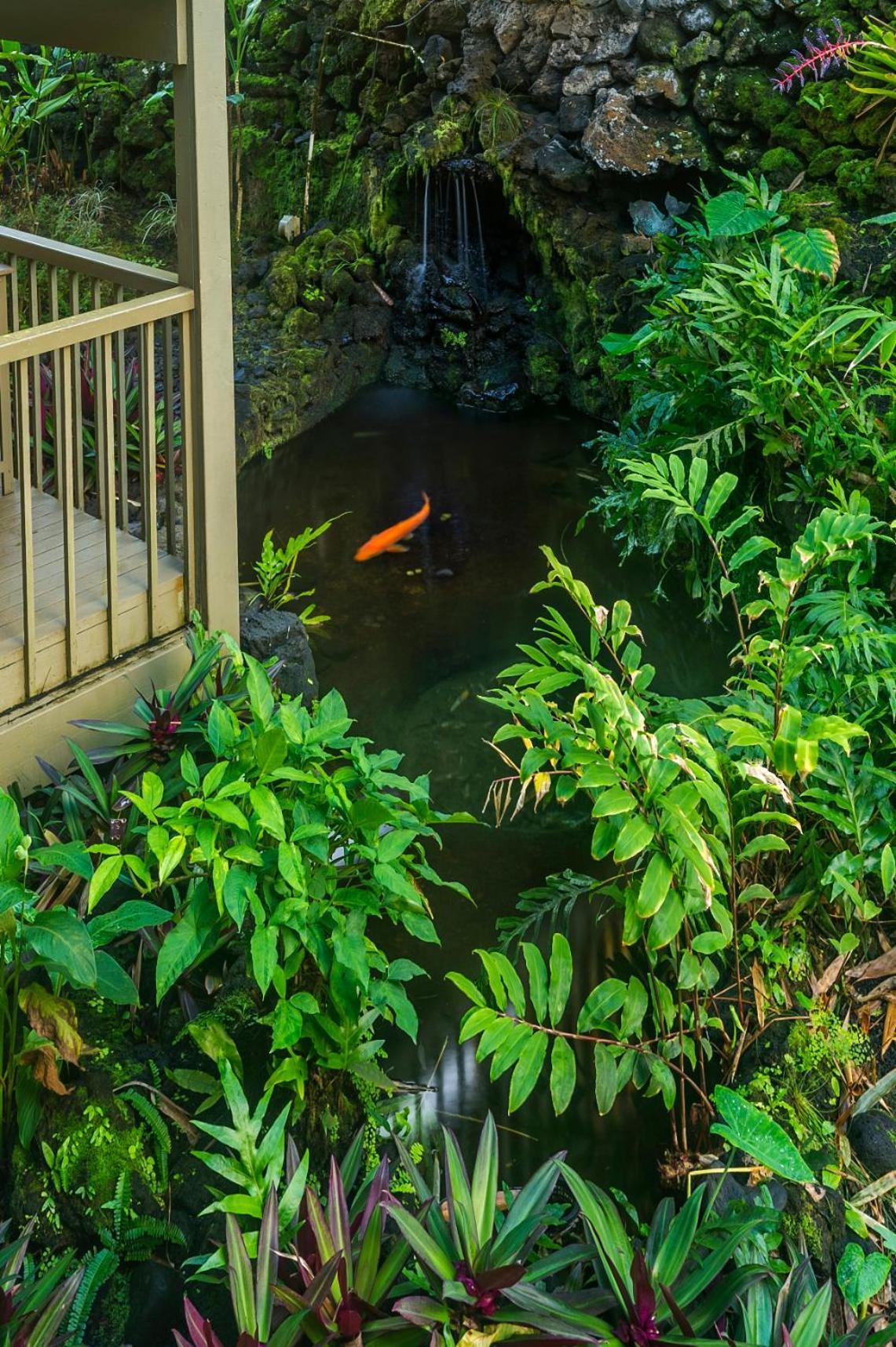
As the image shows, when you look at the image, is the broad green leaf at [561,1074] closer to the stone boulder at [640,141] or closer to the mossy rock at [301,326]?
the stone boulder at [640,141]

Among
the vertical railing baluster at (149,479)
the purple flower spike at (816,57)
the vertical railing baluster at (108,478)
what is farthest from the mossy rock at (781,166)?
the vertical railing baluster at (108,478)

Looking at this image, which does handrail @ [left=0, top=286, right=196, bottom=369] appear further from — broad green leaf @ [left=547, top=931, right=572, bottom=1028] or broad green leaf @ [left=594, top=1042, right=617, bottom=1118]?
broad green leaf @ [left=594, top=1042, right=617, bottom=1118]

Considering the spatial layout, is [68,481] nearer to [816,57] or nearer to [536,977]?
[536,977]

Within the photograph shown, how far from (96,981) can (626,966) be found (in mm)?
1830

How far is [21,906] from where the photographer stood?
291 centimetres

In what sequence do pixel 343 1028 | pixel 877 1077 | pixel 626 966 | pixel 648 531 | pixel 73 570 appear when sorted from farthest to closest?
pixel 648 531 → pixel 626 966 → pixel 73 570 → pixel 877 1077 → pixel 343 1028

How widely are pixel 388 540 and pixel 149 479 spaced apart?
10.2 ft

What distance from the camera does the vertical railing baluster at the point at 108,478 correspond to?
3994mm

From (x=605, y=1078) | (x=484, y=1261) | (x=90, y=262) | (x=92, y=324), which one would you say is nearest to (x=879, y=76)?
(x=90, y=262)

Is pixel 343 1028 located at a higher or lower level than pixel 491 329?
lower

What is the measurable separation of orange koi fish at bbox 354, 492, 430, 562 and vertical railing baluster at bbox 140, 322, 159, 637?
2597 mm

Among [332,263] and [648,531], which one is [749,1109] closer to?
[648,531]

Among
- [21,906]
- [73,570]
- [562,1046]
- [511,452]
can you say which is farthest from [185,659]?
[511,452]

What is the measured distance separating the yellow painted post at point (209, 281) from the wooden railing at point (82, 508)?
44mm
